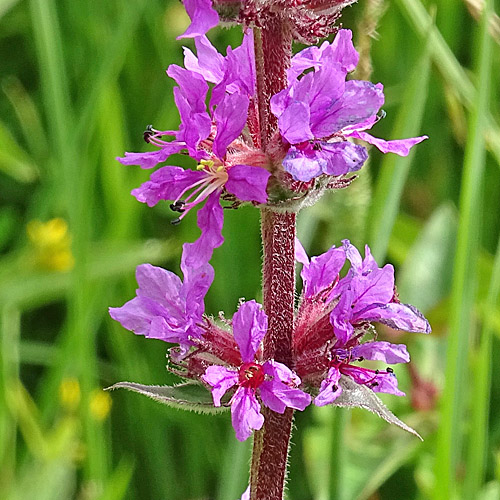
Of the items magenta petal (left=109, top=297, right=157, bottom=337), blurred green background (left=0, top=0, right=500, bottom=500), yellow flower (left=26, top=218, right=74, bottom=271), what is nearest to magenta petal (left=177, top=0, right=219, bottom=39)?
magenta petal (left=109, top=297, right=157, bottom=337)

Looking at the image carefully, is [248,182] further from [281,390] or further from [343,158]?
[281,390]

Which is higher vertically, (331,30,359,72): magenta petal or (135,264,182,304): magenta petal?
(331,30,359,72): magenta petal

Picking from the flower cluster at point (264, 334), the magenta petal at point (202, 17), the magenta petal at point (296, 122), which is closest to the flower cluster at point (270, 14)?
the magenta petal at point (202, 17)

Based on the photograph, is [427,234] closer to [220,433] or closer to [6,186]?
[220,433]

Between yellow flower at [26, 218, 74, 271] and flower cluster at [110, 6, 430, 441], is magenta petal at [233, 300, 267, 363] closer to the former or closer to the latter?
flower cluster at [110, 6, 430, 441]

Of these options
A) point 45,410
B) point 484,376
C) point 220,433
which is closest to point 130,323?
point 484,376

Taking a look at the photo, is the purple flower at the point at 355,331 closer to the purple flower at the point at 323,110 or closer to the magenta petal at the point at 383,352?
the magenta petal at the point at 383,352

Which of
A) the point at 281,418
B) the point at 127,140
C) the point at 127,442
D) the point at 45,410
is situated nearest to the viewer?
the point at 281,418
